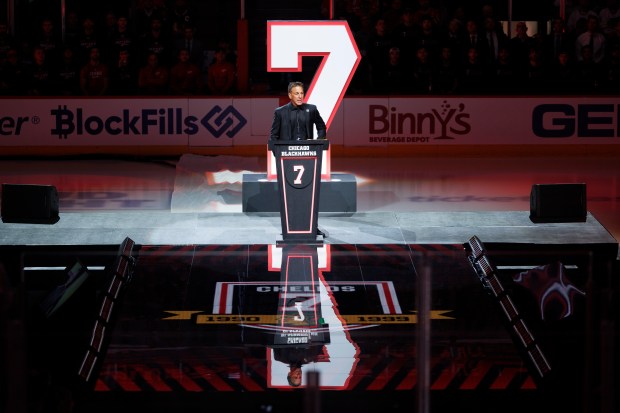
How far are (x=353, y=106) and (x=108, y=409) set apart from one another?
38.4 feet

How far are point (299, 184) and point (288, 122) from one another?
826mm

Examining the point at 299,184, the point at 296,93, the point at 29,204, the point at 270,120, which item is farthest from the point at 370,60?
the point at 29,204

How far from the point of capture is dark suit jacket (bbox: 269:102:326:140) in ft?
35.9

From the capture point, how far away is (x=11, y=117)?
1736cm

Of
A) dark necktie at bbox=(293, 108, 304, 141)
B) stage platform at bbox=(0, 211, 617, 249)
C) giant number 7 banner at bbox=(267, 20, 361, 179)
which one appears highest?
giant number 7 banner at bbox=(267, 20, 361, 179)

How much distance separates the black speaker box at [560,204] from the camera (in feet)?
38.3

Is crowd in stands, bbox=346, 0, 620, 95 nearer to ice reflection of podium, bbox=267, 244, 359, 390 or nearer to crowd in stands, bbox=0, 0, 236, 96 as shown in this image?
crowd in stands, bbox=0, 0, 236, 96

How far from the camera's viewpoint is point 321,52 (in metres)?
12.3

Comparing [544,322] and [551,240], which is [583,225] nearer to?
[551,240]

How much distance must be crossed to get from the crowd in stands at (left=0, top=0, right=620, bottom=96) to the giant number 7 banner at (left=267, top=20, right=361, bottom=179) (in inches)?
201

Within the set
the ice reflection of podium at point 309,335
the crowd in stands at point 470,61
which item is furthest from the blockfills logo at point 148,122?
the ice reflection of podium at point 309,335

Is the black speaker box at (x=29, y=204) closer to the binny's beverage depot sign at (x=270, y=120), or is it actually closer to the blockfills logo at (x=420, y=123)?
the binny's beverage depot sign at (x=270, y=120)

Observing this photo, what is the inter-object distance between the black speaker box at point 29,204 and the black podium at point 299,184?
9.16 feet

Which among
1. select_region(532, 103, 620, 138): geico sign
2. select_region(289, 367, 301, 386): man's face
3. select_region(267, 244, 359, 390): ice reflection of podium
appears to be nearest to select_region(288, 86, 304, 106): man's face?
select_region(267, 244, 359, 390): ice reflection of podium
